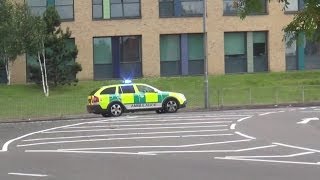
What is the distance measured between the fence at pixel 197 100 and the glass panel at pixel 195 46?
9153 mm

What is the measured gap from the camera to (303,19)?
3975 millimetres

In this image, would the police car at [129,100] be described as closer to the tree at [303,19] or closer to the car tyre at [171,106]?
the car tyre at [171,106]

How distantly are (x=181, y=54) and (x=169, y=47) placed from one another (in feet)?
3.25

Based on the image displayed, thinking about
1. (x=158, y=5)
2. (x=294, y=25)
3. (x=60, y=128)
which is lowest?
(x=60, y=128)

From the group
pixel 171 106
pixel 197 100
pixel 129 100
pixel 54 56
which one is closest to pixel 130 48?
pixel 54 56

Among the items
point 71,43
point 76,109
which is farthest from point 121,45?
point 76,109

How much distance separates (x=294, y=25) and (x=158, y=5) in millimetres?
41452

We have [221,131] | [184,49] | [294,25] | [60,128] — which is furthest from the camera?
[184,49]

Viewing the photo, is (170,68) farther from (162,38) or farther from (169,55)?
(162,38)

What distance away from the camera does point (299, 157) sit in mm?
12641

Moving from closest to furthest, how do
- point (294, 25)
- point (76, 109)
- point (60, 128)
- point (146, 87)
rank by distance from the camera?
point (294, 25), point (60, 128), point (146, 87), point (76, 109)

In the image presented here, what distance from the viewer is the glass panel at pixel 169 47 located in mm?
45781

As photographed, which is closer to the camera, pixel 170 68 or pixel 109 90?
pixel 109 90

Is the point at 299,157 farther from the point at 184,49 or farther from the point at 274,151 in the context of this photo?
the point at 184,49
